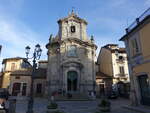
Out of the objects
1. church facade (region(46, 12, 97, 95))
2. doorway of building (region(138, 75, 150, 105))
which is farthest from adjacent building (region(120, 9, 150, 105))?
church facade (region(46, 12, 97, 95))

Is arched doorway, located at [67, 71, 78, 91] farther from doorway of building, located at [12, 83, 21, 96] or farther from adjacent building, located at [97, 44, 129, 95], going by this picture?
doorway of building, located at [12, 83, 21, 96]

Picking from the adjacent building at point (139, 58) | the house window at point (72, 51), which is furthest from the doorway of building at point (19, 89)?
the adjacent building at point (139, 58)

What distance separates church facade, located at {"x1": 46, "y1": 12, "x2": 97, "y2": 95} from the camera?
2539 centimetres

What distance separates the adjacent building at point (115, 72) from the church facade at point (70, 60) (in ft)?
15.1

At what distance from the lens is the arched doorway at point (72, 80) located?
25.5 meters

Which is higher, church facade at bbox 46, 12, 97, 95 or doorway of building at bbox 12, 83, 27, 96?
church facade at bbox 46, 12, 97, 95

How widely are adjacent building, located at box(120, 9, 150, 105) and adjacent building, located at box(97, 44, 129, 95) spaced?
47.6ft

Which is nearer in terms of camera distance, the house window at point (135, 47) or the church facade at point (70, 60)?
the house window at point (135, 47)

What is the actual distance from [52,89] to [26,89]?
22.5ft

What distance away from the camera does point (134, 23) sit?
14852mm

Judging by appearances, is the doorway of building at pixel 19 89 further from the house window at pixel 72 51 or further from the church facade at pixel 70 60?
the house window at pixel 72 51

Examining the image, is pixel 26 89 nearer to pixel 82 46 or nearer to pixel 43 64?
pixel 43 64

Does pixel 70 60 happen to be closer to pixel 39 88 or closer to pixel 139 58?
pixel 39 88

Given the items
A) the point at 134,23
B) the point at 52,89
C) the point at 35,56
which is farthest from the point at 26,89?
the point at 134,23
